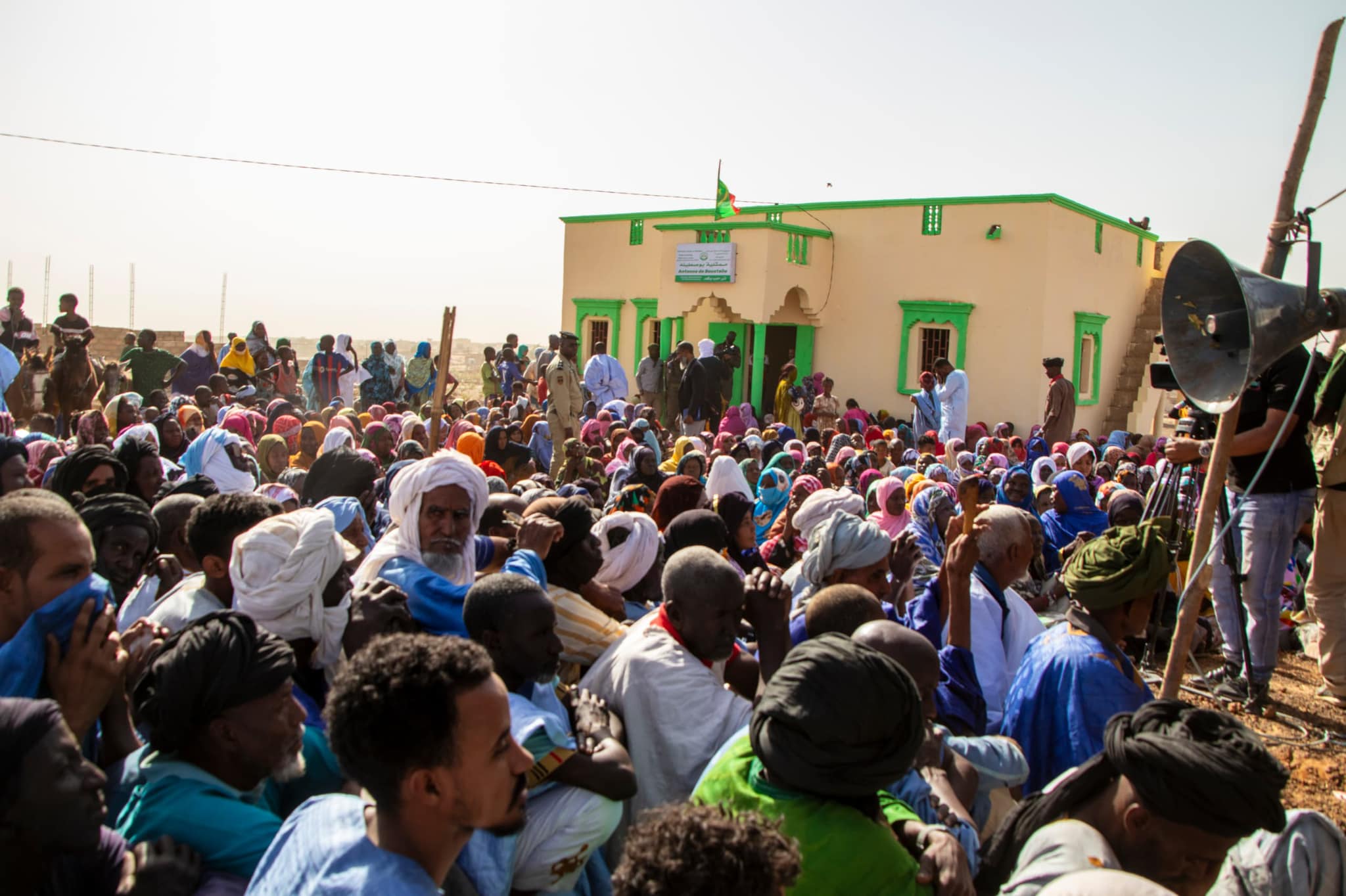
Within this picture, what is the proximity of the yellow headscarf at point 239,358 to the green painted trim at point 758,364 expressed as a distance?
10.0 meters

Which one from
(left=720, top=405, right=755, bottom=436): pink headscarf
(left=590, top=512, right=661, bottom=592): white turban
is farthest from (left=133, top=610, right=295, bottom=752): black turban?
(left=720, top=405, right=755, bottom=436): pink headscarf

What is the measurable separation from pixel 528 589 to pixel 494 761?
1.02 metres

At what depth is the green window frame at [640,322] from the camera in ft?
74.0

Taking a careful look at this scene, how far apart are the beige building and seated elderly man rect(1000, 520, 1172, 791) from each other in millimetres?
15395

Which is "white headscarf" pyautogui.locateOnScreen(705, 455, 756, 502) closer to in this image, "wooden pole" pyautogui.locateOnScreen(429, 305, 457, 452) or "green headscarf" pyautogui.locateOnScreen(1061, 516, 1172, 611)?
"wooden pole" pyautogui.locateOnScreen(429, 305, 457, 452)

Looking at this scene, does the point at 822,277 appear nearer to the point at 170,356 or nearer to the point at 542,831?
the point at 170,356

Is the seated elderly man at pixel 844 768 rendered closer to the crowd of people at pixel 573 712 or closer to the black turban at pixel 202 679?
the crowd of people at pixel 573 712

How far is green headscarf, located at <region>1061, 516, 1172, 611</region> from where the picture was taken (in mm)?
3156

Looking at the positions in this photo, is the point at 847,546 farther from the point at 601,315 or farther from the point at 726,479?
the point at 601,315

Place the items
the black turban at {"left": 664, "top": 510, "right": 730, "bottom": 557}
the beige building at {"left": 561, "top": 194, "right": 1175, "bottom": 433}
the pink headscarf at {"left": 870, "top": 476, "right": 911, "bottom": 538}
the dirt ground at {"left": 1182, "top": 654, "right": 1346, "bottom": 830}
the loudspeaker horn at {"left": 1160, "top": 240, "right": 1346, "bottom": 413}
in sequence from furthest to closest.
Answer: the beige building at {"left": 561, "top": 194, "right": 1175, "bottom": 433} → the pink headscarf at {"left": 870, "top": 476, "right": 911, "bottom": 538} → the dirt ground at {"left": 1182, "top": 654, "right": 1346, "bottom": 830} → the black turban at {"left": 664, "top": 510, "right": 730, "bottom": 557} → the loudspeaker horn at {"left": 1160, "top": 240, "right": 1346, "bottom": 413}

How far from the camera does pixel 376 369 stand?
13758mm

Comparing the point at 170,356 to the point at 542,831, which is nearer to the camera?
the point at 542,831

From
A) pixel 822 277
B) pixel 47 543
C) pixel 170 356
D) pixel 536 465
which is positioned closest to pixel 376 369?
pixel 170 356

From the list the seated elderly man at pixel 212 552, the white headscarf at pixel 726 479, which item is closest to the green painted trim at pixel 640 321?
the white headscarf at pixel 726 479
